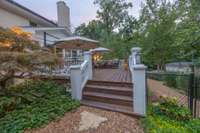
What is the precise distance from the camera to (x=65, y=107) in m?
5.37

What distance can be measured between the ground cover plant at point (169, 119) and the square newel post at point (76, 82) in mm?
2586

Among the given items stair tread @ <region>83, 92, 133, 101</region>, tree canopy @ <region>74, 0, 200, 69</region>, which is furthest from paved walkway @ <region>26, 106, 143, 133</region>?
tree canopy @ <region>74, 0, 200, 69</region>

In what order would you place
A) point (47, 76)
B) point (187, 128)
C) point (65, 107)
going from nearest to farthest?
point (187, 128), point (65, 107), point (47, 76)

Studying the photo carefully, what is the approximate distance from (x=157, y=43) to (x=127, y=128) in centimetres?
1232

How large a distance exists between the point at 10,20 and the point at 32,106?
8742 millimetres

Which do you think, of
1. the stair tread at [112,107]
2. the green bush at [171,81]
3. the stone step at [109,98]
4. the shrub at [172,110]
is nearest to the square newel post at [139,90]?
the stair tread at [112,107]

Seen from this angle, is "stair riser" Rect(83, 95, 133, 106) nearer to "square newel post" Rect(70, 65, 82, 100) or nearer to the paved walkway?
"square newel post" Rect(70, 65, 82, 100)

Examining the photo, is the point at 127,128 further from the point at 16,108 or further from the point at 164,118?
the point at 16,108

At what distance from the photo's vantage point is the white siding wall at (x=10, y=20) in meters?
10.9

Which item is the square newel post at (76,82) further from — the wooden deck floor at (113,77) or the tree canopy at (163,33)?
the tree canopy at (163,33)

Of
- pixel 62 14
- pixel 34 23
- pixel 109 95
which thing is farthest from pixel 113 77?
pixel 62 14

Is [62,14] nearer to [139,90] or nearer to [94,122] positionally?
[139,90]

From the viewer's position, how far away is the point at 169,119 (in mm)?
5516

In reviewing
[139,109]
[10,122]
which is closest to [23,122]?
[10,122]
